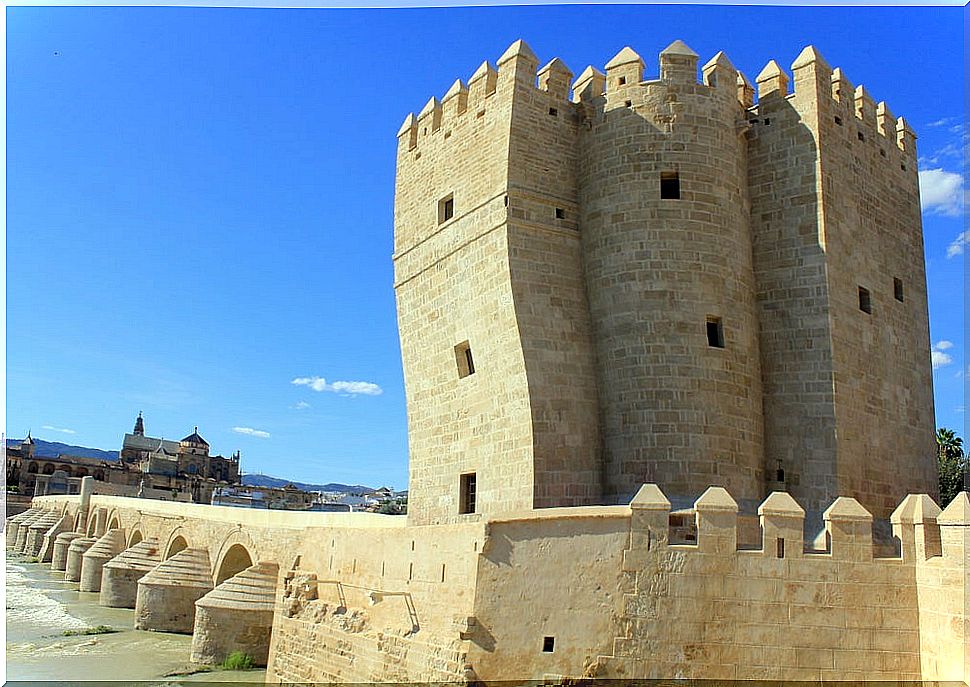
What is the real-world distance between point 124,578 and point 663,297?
54.9ft

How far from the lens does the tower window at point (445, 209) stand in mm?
12914

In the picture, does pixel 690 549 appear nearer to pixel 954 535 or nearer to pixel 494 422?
pixel 954 535

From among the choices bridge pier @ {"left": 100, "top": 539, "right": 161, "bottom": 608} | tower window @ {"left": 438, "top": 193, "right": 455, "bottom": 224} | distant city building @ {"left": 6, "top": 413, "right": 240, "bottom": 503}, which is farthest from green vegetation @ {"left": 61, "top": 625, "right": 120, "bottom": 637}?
distant city building @ {"left": 6, "top": 413, "right": 240, "bottom": 503}

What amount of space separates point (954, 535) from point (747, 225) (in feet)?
17.6

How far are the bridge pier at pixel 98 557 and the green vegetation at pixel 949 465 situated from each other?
21930mm

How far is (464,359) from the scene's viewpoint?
12.5m

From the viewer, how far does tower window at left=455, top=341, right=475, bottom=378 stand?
12414 millimetres

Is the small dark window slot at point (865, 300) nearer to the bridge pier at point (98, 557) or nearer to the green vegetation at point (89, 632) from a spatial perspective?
the green vegetation at point (89, 632)

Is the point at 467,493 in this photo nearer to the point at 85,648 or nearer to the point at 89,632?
the point at 85,648

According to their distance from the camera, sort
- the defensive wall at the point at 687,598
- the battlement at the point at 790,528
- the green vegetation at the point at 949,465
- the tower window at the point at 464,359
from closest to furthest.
Result: the defensive wall at the point at 687,598
the battlement at the point at 790,528
the tower window at the point at 464,359
the green vegetation at the point at 949,465

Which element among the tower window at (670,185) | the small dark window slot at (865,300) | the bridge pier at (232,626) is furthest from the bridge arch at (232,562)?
the small dark window slot at (865,300)

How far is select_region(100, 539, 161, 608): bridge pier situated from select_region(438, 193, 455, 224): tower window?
13531mm

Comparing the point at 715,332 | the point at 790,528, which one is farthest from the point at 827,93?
the point at 790,528

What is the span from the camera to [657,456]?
10.9 m
